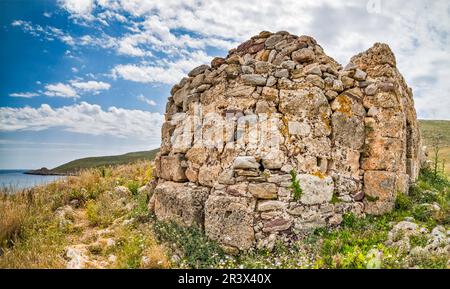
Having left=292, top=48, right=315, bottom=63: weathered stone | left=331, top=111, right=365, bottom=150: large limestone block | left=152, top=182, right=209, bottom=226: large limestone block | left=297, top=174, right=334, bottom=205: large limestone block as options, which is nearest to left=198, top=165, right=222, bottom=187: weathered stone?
left=152, top=182, right=209, bottom=226: large limestone block

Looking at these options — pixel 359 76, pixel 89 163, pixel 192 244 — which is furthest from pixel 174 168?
pixel 89 163

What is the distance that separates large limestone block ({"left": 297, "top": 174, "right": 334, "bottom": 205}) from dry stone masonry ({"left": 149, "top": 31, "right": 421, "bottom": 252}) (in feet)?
0.07

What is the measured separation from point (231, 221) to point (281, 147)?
5.85 ft

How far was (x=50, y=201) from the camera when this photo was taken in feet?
29.3

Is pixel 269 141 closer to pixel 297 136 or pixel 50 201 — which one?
pixel 297 136

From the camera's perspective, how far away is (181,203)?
6820 mm

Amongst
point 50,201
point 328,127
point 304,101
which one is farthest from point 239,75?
point 50,201

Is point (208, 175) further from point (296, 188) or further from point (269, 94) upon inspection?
point (269, 94)

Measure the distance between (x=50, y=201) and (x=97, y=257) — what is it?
4085 mm

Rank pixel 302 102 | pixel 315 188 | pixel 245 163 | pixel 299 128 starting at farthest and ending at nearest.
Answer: pixel 302 102
pixel 299 128
pixel 315 188
pixel 245 163

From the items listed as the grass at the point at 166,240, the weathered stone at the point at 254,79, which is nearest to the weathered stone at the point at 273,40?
the weathered stone at the point at 254,79

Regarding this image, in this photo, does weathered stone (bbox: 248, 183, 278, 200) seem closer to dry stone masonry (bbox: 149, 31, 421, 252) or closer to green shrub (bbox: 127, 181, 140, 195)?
dry stone masonry (bbox: 149, 31, 421, 252)

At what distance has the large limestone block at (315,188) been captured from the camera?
6.27 m

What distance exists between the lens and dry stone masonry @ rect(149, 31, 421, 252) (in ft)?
20.0
